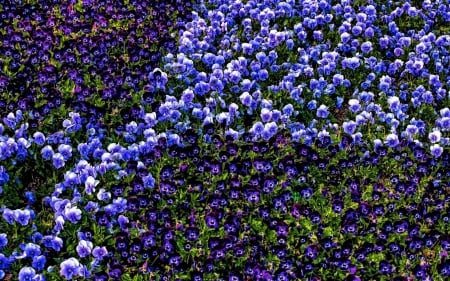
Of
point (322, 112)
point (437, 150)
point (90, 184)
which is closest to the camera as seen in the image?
point (90, 184)

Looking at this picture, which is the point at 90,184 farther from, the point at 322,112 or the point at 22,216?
the point at 322,112

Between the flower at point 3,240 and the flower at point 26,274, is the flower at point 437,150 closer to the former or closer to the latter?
the flower at point 26,274

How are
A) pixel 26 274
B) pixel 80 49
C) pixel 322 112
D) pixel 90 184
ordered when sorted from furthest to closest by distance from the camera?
1. pixel 80 49
2. pixel 322 112
3. pixel 90 184
4. pixel 26 274

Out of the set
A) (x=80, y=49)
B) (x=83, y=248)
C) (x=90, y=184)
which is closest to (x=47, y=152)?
(x=90, y=184)

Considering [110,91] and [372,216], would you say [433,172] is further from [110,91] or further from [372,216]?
[110,91]

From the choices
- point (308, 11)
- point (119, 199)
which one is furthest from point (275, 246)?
point (308, 11)

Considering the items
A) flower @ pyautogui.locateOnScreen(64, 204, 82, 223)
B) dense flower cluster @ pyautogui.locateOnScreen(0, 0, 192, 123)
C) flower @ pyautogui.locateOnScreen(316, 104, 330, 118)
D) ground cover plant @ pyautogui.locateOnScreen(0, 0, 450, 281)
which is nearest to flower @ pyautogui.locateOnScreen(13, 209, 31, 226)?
ground cover plant @ pyautogui.locateOnScreen(0, 0, 450, 281)

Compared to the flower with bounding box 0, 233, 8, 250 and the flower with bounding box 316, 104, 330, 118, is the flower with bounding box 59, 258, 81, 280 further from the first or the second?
the flower with bounding box 316, 104, 330, 118

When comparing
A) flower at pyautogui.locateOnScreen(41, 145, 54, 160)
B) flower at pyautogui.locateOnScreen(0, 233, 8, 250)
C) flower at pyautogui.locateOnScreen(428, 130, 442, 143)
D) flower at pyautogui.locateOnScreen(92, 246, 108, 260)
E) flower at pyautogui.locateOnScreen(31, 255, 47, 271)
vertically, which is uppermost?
flower at pyautogui.locateOnScreen(41, 145, 54, 160)
